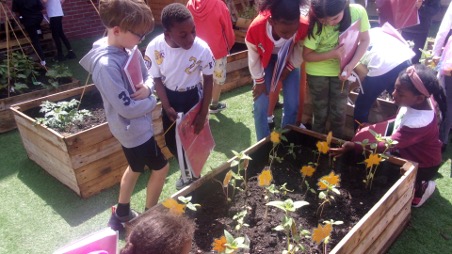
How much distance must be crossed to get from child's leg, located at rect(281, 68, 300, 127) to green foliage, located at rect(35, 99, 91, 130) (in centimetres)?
177

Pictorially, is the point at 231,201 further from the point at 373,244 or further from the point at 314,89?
the point at 314,89

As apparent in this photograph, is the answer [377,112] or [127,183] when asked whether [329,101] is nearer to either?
[377,112]

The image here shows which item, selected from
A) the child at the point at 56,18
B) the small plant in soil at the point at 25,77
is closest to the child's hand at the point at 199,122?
the small plant in soil at the point at 25,77

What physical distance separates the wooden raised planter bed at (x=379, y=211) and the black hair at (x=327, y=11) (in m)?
1.03

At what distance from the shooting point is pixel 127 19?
6.66 ft

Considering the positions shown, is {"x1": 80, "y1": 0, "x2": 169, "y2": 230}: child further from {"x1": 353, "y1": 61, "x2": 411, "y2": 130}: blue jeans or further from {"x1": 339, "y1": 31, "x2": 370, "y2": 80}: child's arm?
{"x1": 353, "y1": 61, "x2": 411, "y2": 130}: blue jeans

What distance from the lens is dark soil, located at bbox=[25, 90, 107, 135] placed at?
3.35m

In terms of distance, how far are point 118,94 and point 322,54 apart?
5.37 ft

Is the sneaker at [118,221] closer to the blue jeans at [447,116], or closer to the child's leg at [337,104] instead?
the child's leg at [337,104]

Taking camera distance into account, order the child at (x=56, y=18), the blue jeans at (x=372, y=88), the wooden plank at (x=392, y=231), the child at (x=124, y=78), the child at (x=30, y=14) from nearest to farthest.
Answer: the child at (x=124, y=78) < the wooden plank at (x=392, y=231) < the blue jeans at (x=372, y=88) < the child at (x=30, y=14) < the child at (x=56, y=18)

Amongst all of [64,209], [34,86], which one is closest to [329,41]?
[64,209]

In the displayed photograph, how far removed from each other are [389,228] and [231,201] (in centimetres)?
100

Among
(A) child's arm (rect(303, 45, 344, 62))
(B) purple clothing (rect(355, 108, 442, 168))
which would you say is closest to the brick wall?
(A) child's arm (rect(303, 45, 344, 62))

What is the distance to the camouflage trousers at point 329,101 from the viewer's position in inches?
126
